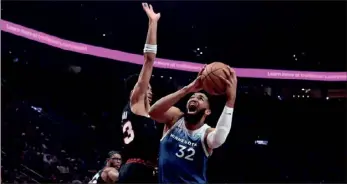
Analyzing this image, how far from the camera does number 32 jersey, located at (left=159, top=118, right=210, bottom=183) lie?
3.40 metres

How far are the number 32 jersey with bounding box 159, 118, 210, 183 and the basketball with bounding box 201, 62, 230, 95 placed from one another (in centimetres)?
28

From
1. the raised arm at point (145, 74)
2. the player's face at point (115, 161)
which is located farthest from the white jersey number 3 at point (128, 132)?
the player's face at point (115, 161)

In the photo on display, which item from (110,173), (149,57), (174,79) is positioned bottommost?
(110,173)

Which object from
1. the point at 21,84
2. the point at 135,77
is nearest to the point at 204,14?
the point at 21,84

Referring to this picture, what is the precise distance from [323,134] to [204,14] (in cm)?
796

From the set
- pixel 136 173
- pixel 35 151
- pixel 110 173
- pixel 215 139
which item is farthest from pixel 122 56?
pixel 215 139

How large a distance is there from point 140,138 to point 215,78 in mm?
814

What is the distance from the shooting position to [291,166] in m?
18.3

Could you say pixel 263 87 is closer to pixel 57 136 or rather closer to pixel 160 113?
pixel 57 136

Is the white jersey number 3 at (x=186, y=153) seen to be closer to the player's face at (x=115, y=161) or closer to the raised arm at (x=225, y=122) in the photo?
the raised arm at (x=225, y=122)

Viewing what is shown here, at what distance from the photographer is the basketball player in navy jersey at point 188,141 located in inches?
134

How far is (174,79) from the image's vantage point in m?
18.7

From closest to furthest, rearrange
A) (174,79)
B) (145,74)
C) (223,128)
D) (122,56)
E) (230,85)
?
(223,128)
(230,85)
(145,74)
(122,56)
(174,79)

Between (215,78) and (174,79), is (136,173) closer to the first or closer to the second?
(215,78)
